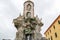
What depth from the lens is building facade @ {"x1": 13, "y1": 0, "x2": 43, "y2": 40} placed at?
124ft

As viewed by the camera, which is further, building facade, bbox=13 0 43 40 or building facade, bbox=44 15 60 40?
building facade, bbox=13 0 43 40

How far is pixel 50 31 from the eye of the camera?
41531 mm

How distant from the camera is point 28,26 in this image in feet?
127

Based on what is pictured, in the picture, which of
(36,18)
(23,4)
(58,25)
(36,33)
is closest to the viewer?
(58,25)

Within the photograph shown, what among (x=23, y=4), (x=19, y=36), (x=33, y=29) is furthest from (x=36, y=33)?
(x=23, y=4)

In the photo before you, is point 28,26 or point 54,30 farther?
point 28,26

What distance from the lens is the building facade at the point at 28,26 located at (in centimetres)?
3781

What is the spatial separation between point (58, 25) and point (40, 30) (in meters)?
5.79

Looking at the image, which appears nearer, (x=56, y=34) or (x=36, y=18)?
(x=56, y=34)

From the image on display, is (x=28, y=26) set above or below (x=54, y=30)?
above

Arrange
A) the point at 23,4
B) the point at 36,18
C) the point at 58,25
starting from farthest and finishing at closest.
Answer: the point at 23,4 → the point at 36,18 → the point at 58,25

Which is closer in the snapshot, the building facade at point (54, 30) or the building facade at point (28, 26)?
the building facade at point (54, 30)

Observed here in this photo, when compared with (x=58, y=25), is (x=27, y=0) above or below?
above

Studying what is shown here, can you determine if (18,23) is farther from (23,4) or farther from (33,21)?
(23,4)
